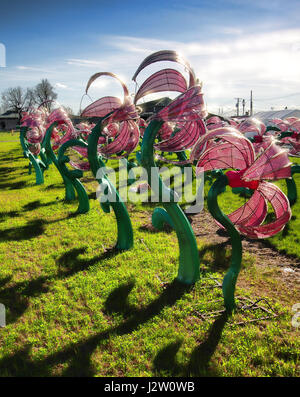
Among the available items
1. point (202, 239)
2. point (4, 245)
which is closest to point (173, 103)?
point (202, 239)

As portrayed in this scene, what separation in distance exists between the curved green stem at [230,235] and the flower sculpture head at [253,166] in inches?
4.5

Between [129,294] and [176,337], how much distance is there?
923 mm

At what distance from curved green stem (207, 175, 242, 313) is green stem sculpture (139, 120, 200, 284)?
0.64 meters

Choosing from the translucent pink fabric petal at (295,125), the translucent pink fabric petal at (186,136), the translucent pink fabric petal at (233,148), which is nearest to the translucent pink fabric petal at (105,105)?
the translucent pink fabric petal at (186,136)

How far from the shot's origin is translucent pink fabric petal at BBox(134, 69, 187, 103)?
355 cm

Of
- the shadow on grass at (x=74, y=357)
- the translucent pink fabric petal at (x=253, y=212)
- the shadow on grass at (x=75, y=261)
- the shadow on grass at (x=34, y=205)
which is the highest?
the translucent pink fabric petal at (x=253, y=212)

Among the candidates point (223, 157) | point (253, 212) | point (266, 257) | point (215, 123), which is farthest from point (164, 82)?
point (215, 123)

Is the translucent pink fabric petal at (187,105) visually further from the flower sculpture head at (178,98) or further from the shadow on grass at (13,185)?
the shadow on grass at (13,185)

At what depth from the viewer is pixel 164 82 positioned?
3582mm

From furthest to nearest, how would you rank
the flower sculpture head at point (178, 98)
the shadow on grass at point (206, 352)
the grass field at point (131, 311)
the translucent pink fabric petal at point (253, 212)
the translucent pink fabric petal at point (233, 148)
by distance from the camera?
the flower sculpture head at point (178, 98) < the translucent pink fabric petal at point (253, 212) < the translucent pink fabric petal at point (233, 148) < the grass field at point (131, 311) < the shadow on grass at point (206, 352)

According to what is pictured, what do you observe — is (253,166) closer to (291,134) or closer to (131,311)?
(131,311)

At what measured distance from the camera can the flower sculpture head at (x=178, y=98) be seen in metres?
3.23

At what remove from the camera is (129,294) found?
3.70 meters

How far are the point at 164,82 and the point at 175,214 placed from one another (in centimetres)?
158
